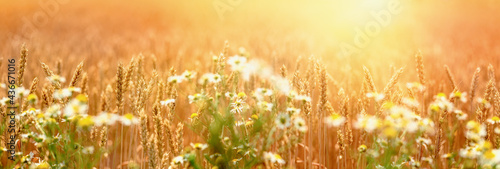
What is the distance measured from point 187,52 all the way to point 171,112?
3.18 metres

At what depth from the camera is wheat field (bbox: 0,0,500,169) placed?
5.77ft

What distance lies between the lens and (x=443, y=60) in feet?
14.6

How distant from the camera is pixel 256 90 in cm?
204

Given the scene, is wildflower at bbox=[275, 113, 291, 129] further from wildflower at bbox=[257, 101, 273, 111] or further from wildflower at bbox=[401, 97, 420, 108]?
wildflower at bbox=[401, 97, 420, 108]

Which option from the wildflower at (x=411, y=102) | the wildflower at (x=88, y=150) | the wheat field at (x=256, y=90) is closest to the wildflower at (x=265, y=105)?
the wheat field at (x=256, y=90)

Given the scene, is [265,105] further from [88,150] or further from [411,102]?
[88,150]

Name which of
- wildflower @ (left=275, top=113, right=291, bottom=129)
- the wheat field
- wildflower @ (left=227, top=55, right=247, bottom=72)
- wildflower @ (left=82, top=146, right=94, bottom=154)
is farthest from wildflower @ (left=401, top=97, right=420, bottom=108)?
wildflower @ (left=82, top=146, right=94, bottom=154)

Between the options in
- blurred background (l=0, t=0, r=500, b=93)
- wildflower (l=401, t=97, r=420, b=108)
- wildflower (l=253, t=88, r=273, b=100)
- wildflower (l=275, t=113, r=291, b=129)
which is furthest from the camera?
blurred background (l=0, t=0, r=500, b=93)

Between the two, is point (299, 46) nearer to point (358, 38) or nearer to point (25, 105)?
point (358, 38)

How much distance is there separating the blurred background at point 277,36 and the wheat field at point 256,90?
3 cm

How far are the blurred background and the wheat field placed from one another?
34 millimetres

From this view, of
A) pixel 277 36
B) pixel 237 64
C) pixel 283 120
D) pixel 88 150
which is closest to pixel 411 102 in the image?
pixel 283 120

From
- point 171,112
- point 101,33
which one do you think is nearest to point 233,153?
point 171,112

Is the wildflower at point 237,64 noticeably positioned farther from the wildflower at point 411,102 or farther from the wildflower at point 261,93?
the wildflower at point 411,102
